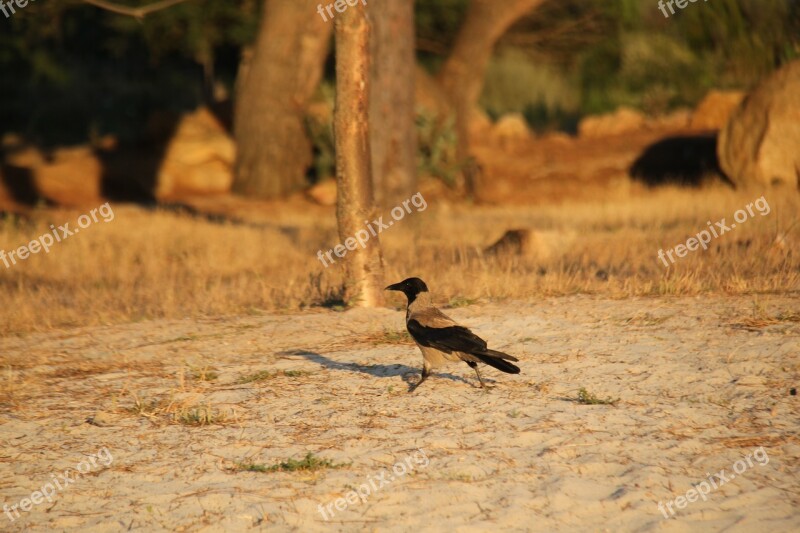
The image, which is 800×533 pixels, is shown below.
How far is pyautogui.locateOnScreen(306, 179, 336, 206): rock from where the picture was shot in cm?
1792

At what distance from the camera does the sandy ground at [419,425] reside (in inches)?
189

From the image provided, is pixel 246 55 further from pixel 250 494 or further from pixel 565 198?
pixel 250 494

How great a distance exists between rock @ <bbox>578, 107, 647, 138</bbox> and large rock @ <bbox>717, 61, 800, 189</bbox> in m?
5.82

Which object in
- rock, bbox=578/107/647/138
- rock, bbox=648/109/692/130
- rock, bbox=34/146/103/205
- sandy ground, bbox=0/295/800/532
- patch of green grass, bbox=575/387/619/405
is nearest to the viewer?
sandy ground, bbox=0/295/800/532

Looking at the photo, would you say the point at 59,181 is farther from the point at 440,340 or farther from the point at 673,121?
the point at 440,340

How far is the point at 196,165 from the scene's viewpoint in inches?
807

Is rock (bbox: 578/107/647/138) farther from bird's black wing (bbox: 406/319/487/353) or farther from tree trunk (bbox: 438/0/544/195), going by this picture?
bird's black wing (bbox: 406/319/487/353)

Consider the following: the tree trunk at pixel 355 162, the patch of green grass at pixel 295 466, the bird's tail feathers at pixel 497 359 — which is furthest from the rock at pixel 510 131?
the patch of green grass at pixel 295 466

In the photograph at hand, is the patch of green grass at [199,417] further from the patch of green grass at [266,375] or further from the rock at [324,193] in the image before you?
the rock at [324,193]

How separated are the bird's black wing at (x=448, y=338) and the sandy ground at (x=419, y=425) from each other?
1.28ft

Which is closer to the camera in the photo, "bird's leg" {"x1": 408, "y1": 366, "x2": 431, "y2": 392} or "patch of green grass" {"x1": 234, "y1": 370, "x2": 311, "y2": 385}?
"bird's leg" {"x1": 408, "y1": 366, "x2": 431, "y2": 392}

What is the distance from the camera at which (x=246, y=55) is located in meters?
19.5

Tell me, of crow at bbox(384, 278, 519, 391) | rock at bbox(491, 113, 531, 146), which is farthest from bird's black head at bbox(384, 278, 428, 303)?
rock at bbox(491, 113, 531, 146)

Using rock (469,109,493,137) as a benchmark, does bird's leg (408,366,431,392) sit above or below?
below
